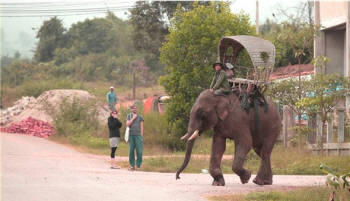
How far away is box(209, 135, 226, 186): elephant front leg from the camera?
15.3 m

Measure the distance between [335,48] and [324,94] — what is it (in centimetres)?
997

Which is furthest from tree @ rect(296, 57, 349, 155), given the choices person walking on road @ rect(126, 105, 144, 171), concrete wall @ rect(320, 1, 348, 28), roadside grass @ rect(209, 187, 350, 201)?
roadside grass @ rect(209, 187, 350, 201)

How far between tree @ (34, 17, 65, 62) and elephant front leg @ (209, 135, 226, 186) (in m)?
66.3

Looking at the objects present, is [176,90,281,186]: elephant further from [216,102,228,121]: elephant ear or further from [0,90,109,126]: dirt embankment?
[0,90,109,126]: dirt embankment

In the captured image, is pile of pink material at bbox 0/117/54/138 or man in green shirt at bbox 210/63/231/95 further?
pile of pink material at bbox 0/117/54/138

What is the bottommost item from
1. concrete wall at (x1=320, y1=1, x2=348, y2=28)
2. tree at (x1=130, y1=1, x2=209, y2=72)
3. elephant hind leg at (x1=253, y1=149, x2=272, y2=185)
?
elephant hind leg at (x1=253, y1=149, x2=272, y2=185)

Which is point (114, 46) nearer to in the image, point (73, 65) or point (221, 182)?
point (73, 65)

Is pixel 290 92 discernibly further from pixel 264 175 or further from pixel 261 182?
pixel 261 182

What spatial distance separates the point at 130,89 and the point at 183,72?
39.7 meters

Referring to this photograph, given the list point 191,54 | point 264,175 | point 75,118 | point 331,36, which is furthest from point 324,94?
point 75,118

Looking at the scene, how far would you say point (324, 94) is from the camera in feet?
69.9

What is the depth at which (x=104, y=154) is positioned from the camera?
25828mm

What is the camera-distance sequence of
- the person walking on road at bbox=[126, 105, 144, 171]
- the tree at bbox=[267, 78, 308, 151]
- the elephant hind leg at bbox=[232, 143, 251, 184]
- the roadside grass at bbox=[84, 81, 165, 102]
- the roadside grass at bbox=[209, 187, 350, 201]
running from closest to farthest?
the roadside grass at bbox=[209, 187, 350, 201] → the elephant hind leg at bbox=[232, 143, 251, 184] → the person walking on road at bbox=[126, 105, 144, 171] → the tree at bbox=[267, 78, 308, 151] → the roadside grass at bbox=[84, 81, 165, 102]

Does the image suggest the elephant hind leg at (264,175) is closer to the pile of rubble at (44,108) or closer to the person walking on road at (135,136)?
the person walking on road at (135,136)
